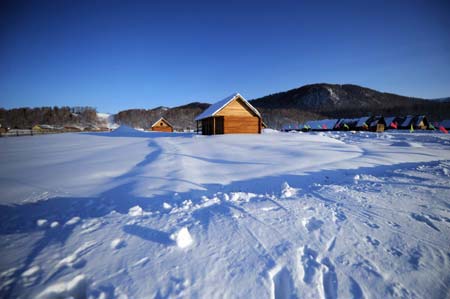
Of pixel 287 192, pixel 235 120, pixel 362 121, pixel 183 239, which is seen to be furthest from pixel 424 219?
pixel 362 121

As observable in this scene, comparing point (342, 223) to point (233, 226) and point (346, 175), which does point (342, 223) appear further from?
point (346, 175)

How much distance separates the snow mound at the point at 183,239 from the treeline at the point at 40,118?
111m

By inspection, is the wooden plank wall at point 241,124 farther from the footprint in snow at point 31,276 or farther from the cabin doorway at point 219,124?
the footprint in snow at point 31,276

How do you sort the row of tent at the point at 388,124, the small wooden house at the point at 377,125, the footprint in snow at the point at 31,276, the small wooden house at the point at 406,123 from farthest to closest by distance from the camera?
1. the small wooden house at the point at 406,123
2. the row of tent at the point at 388,124
3. the small wooden house at the point at 377,125
4. the footprint in snow at the point at 31,276

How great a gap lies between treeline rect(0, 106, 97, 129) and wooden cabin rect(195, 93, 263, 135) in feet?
320

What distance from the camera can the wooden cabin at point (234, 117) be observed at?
20.2 m

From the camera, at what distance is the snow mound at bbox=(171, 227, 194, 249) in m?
2.56

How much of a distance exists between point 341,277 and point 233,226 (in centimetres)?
151

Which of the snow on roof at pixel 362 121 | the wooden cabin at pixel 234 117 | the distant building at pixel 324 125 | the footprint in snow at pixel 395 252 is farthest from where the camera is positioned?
the distant building at pixel 324 125

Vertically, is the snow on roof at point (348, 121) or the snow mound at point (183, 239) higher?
the snow on roof at point (348, 121)

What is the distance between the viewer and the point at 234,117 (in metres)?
20.6

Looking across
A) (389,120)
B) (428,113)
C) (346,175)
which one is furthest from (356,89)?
(346,175)

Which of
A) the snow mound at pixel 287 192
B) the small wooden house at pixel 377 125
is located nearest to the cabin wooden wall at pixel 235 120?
the snow mound at pixel 287 192

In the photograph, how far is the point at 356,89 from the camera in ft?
575
